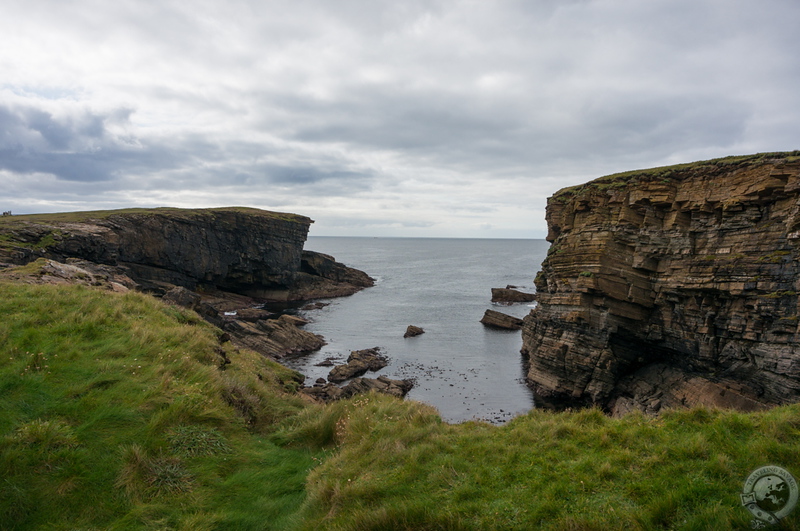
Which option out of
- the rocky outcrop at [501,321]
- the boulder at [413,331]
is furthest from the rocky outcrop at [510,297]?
the boulder at [413,331]

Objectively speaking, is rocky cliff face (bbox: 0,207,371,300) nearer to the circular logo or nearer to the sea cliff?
the sea cliff

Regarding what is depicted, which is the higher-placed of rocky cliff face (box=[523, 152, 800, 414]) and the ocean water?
rocky cliff face (box=[523, 152, 800, 414])

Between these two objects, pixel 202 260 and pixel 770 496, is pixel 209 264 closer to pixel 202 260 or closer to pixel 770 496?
pixel 202 260

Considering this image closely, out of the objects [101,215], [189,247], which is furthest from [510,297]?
[101,215]

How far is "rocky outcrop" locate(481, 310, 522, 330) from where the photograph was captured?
185 ft

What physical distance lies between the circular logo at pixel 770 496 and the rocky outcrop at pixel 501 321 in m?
52.1

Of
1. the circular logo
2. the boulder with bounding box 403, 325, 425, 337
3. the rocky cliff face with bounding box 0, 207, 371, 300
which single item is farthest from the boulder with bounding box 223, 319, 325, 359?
the circular logo

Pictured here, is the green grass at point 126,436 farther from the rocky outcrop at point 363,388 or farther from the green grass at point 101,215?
the green grass at point 101,215

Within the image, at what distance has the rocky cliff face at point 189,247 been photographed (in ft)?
149

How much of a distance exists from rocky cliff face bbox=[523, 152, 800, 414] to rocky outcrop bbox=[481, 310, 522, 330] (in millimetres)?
22630

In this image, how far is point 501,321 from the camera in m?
57.1

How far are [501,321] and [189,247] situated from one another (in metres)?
48.8

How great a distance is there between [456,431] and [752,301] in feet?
67.3

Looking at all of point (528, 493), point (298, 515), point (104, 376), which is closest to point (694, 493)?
point (528, 493)
